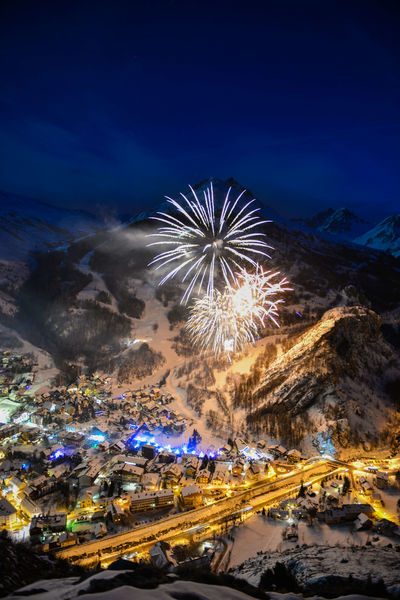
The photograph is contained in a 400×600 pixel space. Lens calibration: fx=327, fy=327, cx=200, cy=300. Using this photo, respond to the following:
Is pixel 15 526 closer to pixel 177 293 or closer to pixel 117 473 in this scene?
pixel 117 473

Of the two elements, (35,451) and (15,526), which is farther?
(35,451)

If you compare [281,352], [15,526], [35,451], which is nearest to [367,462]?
[281,352]

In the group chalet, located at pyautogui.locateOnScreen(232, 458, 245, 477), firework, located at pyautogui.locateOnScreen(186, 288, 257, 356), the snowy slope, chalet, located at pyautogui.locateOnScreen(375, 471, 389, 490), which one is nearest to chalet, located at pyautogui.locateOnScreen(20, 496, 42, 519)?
the snowy slope

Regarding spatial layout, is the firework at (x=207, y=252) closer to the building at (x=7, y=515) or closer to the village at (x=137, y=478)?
the village at (x=137, y=478)

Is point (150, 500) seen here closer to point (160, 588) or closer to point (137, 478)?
point (137, 478)

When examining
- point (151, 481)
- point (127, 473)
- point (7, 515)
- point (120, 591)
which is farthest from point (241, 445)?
point (120, 591)

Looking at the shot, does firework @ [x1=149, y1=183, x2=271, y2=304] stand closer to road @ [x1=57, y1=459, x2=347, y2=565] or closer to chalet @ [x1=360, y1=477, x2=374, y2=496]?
road @ [x1=57, y1=459, x2=347, y2=565]
